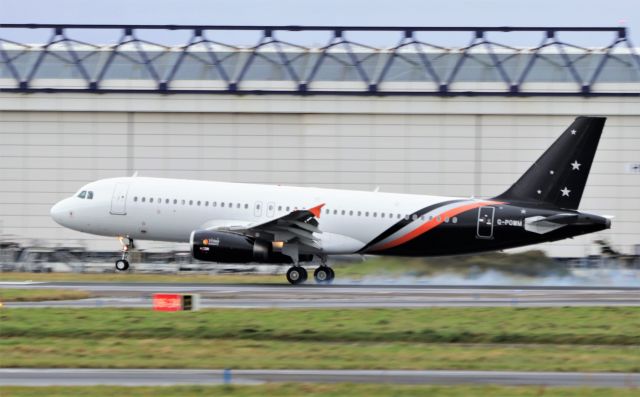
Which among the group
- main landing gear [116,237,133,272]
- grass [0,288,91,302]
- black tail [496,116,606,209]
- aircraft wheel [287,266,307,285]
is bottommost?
grass [0,288,91,302]

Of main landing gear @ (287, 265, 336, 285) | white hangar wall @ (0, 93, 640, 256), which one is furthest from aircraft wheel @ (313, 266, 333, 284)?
white hangar wall @ (0, 93, 640, 256)

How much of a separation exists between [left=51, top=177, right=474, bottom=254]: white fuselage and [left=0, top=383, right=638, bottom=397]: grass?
24.6 meters

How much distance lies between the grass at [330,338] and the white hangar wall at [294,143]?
1049 inches

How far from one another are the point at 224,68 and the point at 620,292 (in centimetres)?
2886

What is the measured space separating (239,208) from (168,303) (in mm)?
13397

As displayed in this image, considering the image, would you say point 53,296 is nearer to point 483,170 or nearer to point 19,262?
point 19,262

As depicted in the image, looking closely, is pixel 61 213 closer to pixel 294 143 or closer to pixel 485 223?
pixel 294 143

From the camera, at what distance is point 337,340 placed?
24.8m

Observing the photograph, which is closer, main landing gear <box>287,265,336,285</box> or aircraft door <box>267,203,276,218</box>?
main landing gear <box>287,265,336,285</box>

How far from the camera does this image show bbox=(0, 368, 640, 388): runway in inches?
726

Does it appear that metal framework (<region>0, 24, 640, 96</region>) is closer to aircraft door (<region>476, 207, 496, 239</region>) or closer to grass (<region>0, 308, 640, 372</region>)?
aircraft door (<region>476, 207, 496, 239</region>)

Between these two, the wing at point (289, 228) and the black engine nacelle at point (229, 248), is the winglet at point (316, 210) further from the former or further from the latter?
the black engine nacelle at point (229, 248)

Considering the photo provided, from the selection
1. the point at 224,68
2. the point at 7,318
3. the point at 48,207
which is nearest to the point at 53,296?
the point at 7,318

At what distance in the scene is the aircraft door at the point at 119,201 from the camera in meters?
43.4
